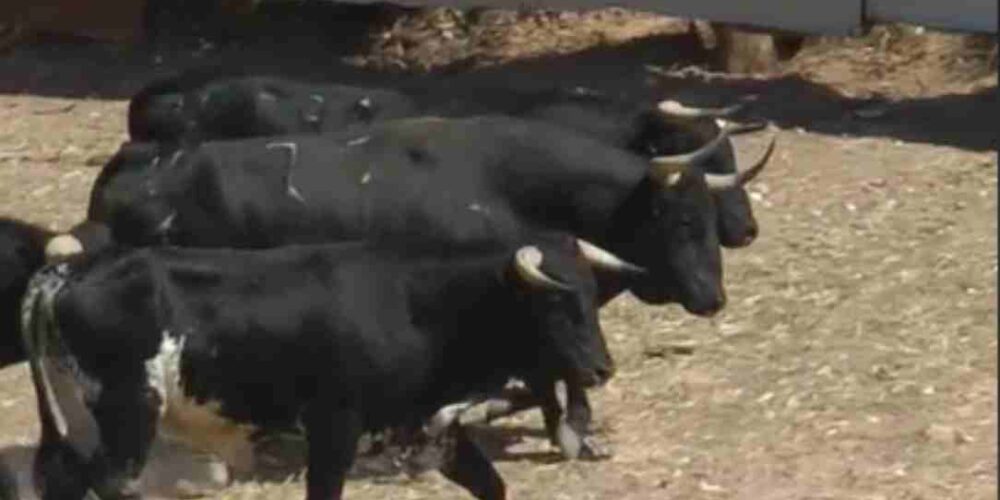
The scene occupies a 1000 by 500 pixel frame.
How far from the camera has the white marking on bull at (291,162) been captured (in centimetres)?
906

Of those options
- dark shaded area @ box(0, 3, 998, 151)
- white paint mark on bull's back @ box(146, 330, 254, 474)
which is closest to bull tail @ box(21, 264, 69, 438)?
white paint mark on bull's back @ box(146, 330, 254, 474)

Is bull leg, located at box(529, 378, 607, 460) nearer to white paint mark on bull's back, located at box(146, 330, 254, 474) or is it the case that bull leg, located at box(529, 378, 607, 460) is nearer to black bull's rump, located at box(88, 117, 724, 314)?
black bull's rump, located at box(88, 117, 724, 314)

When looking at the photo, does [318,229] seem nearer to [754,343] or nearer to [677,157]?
[677,157]

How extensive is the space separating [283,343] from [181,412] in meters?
0.35

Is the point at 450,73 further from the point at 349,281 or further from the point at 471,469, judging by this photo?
the point at 349,281

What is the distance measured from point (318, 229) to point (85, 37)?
7.62 metres

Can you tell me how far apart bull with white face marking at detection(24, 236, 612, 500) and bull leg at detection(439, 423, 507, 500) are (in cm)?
27

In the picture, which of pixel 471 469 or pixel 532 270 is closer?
pixel 532 270

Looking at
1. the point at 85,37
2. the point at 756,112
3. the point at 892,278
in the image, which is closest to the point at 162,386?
the point at 892,278

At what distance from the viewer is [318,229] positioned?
9.09 meters

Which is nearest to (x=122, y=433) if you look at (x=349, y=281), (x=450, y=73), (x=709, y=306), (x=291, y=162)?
(x=349, y=281)

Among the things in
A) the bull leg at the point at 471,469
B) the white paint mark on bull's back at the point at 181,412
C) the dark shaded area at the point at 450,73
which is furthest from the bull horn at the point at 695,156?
the dark shaded area at the point at 450,73

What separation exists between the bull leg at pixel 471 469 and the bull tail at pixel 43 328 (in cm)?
111

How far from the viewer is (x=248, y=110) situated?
10.2m
